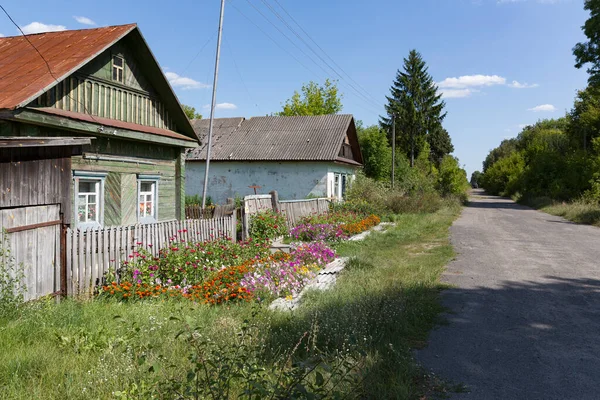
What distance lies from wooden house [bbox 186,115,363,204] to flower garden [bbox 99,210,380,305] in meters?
14.8

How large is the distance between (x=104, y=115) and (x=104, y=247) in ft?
15.5

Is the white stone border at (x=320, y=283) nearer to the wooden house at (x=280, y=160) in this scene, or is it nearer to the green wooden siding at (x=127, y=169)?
the green wooden siding at (x=127, y=169)

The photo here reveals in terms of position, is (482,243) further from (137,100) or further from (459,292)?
(137,100)

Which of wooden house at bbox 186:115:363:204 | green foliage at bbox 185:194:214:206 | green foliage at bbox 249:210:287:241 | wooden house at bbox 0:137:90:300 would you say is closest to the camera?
wooden house at bbox 0:137:90:300

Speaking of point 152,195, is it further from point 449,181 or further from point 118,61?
point 449,181

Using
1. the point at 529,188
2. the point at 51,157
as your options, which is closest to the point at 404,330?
the point at 51,157

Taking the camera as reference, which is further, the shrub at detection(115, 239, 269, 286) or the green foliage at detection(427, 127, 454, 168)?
the green foliage at detection(427, 127, 454, 168)

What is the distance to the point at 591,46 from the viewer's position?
99.3 feet

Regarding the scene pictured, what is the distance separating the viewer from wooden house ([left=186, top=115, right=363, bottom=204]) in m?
25.3

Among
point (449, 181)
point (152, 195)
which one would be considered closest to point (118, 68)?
point (152, 195)

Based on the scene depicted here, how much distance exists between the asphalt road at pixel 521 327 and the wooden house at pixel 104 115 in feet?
19.9

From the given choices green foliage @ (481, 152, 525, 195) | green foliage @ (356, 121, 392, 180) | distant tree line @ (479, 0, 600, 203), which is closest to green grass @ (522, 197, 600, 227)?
distant tree line @ (479, 0, 600, 203)

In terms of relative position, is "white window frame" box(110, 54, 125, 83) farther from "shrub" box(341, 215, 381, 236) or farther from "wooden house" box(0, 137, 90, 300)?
"shrub" box(341, 215, 381, 236)

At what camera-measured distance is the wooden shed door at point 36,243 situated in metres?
6.31
